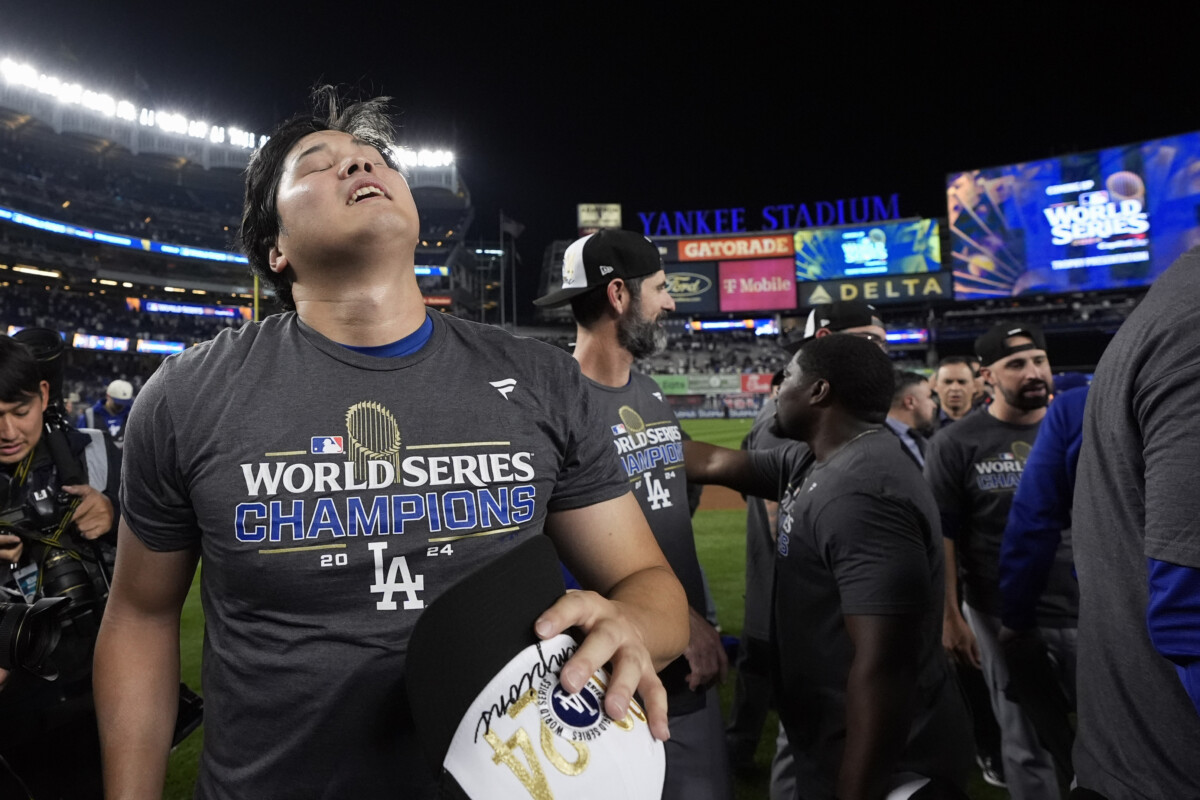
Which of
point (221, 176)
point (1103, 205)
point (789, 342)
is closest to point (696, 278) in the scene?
point (1103, 205)

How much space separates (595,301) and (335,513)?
2.27 metres

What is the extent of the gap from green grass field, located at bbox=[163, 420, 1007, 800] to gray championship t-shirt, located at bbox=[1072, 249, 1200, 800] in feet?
10.1

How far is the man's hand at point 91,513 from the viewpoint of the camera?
2938 millimetres

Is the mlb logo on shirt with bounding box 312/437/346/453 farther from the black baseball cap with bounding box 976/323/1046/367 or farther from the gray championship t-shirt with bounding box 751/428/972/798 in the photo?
the black baseball cap with bounding box 976/323/1046/367

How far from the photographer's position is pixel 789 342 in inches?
245

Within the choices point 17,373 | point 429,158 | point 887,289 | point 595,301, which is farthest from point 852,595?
point 429,158

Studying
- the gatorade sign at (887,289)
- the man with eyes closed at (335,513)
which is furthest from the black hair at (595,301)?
the gatorade sign at (887,289)

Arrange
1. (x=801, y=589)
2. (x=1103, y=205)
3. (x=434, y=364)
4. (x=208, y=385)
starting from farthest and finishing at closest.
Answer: (x=1103, y=205)
(x=801, y=589)
(x=434, y=364)
(x=208, y=385)

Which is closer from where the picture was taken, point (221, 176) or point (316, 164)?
point (316, 164)

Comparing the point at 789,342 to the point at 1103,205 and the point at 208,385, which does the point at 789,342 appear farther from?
the point at 1103,205

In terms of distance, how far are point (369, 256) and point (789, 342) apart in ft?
16.7

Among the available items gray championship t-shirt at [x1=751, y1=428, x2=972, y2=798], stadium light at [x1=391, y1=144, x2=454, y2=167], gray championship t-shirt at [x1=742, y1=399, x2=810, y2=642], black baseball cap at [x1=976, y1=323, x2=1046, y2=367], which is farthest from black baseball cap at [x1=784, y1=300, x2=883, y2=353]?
stadium light at [x1=391, y1=144, x2=454, y2=167]

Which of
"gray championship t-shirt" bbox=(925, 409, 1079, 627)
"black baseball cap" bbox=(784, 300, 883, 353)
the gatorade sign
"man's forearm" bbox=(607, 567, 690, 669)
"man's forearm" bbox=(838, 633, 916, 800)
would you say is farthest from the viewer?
the gatorade sign

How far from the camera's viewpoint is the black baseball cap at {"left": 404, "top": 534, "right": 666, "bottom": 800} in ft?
2.84
